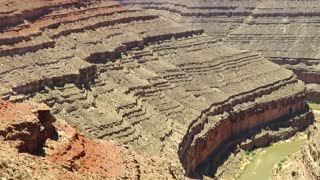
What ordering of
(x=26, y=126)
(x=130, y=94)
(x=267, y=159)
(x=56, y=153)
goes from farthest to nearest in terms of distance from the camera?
(x=267, y=159) < (x=130, y=94) < (x=26, y=126) < (x=56, y=153)

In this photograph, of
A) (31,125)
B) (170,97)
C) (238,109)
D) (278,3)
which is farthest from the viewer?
(278,3)

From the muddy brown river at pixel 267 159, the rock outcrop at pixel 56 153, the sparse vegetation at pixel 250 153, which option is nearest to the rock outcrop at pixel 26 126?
the rock outcrop at pixel 56 153

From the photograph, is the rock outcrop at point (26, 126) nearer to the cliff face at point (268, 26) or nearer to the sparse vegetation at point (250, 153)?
the sparse vegetation at point (250, 153)

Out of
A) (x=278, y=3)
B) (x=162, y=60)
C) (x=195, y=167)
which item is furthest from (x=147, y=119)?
(x=278, y=3)

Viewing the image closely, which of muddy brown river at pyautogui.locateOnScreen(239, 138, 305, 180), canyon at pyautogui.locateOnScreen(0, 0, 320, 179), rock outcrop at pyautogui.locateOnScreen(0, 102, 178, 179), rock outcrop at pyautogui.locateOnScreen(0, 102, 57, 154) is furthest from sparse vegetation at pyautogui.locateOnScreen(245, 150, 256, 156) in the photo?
rock outcrop at pyautogui.locateOnScreen(0, 102, 57, 154)

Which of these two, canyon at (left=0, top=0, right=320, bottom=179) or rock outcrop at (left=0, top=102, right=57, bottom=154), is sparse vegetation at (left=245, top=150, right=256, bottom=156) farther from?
rock outcrop at (left=0, top=102, right=57, bottom=154)

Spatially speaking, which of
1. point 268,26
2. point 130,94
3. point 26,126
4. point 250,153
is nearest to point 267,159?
point 250,153

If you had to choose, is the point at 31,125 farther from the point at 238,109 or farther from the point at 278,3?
the point at 278,3

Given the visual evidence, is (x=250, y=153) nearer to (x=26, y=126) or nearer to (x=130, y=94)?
(x=130, y=94)
